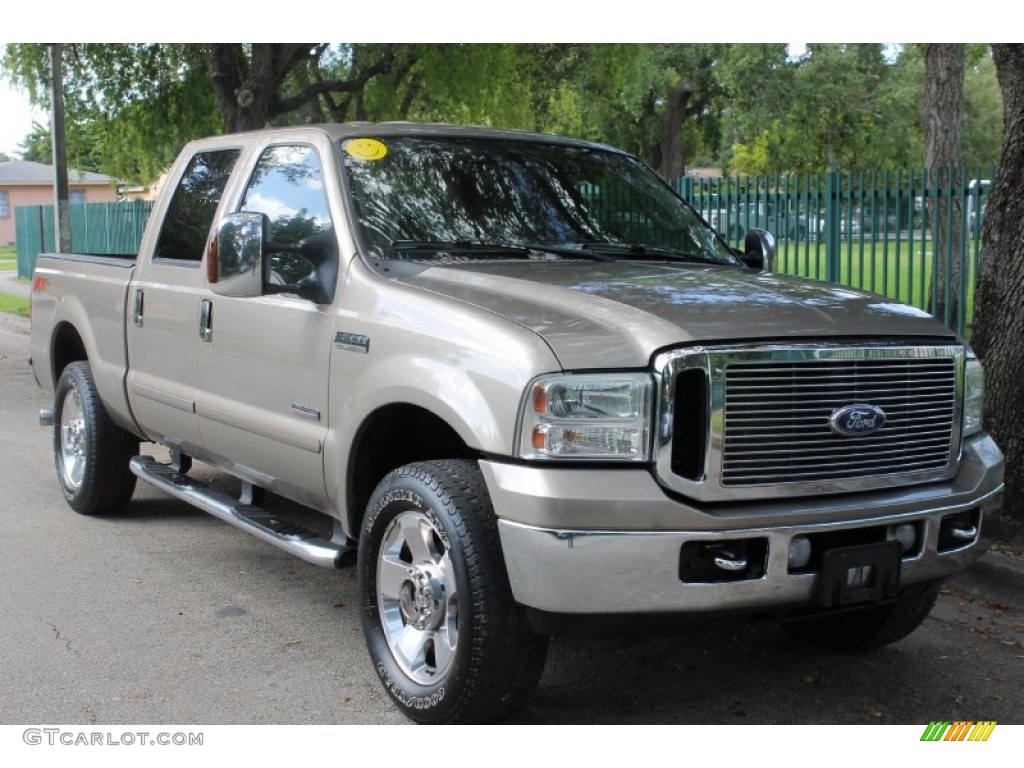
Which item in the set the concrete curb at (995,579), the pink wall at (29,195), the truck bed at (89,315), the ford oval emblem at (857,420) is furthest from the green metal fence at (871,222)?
the pink wall at (29,195)

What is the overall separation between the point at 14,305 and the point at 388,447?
1909cm

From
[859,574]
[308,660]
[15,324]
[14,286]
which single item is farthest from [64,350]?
[14,286]

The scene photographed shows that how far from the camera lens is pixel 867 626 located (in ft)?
15.7

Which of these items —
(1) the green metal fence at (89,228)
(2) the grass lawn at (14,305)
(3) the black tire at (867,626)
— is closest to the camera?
(3) the black tire at (867,626)

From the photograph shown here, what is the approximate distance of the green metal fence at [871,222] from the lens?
10.3 m

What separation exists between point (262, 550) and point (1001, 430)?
3.85 m

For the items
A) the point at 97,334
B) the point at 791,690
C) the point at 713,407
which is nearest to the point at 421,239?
the point at 713,407

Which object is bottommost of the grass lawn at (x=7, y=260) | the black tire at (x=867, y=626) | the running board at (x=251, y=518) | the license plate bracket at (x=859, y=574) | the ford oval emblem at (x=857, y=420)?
the grass lawn at (x=7, y=260)

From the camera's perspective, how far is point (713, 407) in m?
3.63

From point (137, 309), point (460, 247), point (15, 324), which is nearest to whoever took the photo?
point (460, 247)

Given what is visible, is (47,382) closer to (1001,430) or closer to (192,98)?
(1001,430)

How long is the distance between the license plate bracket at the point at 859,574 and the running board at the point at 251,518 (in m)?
1.83

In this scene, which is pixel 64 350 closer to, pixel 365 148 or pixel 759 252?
pixel 365 148
